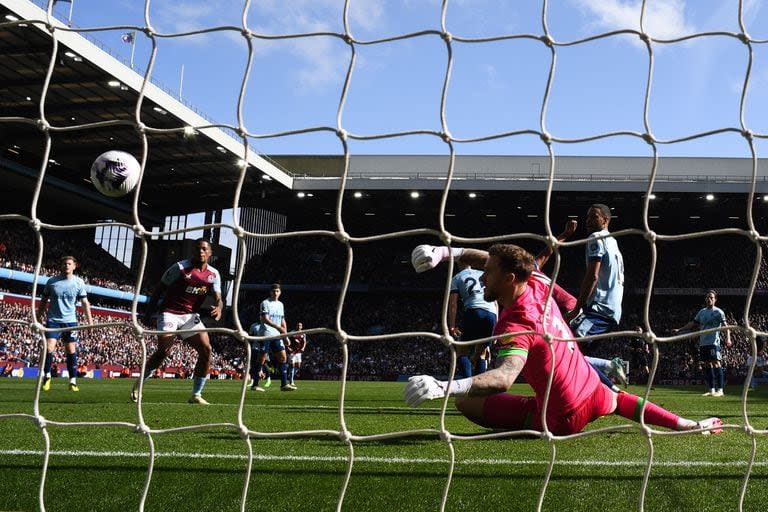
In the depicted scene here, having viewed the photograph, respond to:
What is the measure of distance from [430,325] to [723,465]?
103ft

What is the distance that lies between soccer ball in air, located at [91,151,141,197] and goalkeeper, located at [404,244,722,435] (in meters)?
2.46

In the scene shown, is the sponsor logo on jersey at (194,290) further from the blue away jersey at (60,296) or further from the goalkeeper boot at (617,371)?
the goalkeeper boot at (617,371)

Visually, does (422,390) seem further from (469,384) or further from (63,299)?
(63,299)

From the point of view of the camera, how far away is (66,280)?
31.4ft

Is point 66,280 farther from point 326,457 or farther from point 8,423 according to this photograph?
point 326,457

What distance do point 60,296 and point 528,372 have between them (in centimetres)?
760

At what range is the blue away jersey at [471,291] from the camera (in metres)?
8.03

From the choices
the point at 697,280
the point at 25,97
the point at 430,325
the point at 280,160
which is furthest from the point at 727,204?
the point at 25,97

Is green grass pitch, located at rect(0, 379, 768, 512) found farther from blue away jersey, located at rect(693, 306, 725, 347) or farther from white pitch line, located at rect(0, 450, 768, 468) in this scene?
blue away jersey, located at rect(693, 306, 725, 347)

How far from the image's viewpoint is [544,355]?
3.75m

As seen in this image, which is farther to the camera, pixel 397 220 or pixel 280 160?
pixel 280 160

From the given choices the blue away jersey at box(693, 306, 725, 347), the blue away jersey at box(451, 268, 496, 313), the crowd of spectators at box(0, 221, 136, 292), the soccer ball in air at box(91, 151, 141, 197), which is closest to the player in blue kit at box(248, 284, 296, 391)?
the blue away jersey at box(451, 268, 496, 313)

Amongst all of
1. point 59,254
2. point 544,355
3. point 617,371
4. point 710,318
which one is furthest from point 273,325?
point 59,254

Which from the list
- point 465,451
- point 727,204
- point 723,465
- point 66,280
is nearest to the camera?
point 723,465
